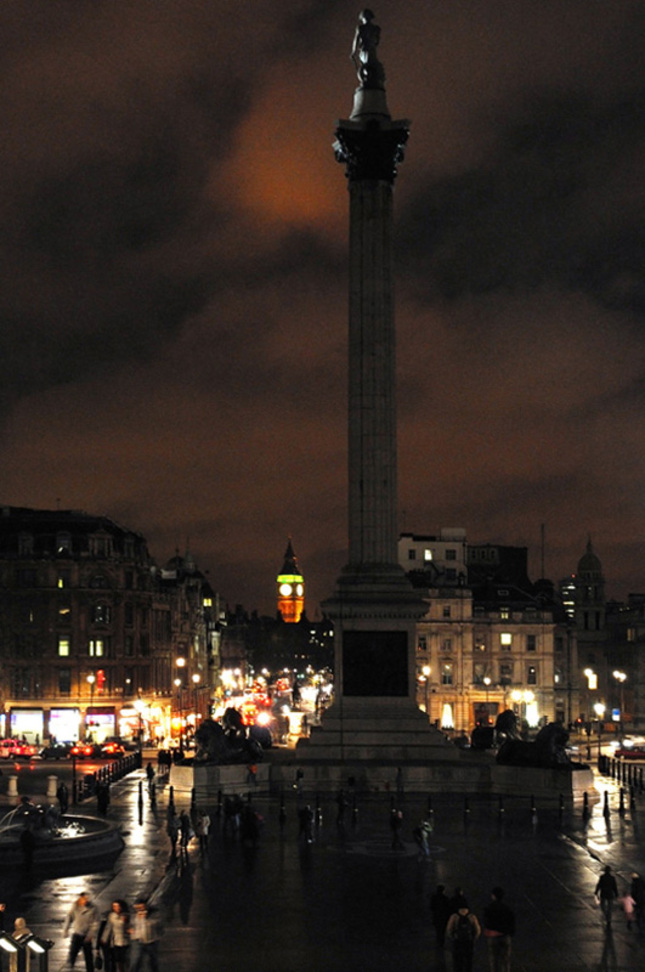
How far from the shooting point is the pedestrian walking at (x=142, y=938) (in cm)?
2419

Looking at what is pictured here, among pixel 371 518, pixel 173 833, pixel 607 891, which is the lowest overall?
pixel 173 833

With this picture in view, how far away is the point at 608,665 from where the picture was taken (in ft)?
460

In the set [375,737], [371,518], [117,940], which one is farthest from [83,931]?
[371,518]

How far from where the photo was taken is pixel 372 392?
6750 cm

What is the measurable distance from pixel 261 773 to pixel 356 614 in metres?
9.32

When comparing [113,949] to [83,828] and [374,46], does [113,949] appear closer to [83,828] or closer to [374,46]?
[83,828]

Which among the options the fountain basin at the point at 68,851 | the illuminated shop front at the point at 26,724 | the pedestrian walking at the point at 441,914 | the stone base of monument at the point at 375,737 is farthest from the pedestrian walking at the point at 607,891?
the illuminated shop front at the point at 26,724

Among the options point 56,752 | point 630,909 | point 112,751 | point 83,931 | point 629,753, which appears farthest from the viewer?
point 629,753

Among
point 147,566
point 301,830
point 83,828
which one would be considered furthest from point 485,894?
point 147,566

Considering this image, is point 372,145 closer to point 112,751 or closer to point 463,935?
point 112,751

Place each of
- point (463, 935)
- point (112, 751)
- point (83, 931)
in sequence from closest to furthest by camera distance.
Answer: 1. point (463, 935)
2. point (83, 931)
3. point (112, 751)

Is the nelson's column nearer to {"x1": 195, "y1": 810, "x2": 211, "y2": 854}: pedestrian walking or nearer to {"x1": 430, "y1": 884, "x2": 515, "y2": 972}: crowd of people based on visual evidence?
{"x1": 195, "y1": 810, "x2": 211, "y2": 854}: pedestrian walking

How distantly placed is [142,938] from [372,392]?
45.5 metres

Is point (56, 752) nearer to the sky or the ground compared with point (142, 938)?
nearer to the ground
